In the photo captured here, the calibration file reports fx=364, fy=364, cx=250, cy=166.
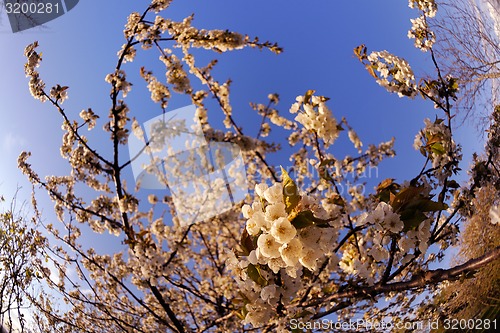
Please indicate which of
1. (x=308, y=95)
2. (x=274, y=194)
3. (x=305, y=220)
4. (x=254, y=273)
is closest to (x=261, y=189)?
(x=274, y=194)

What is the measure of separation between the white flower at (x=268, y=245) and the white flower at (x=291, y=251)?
22 millimetres

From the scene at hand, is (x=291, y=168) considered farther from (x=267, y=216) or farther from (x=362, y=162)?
(x=267, y=216)

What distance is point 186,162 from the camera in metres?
3.44

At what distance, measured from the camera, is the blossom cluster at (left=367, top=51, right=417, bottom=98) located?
74.6 inches

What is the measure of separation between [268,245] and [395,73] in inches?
54.9

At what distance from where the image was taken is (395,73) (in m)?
1.95

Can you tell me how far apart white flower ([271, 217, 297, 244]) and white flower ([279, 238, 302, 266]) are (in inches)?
1.3

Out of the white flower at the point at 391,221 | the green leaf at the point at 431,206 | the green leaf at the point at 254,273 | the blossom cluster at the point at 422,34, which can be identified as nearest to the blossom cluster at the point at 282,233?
the green leaf at the point at 254,273

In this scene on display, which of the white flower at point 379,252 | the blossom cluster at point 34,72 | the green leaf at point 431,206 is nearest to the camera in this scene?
the green leaf at point 431,206

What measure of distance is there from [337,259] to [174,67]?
1972 mm

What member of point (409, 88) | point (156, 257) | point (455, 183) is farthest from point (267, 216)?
point (156, 257)

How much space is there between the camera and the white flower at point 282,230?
37.6 inches

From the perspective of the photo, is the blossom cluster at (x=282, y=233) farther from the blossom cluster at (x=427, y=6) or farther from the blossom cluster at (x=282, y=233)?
the blossom cluster at (x=427, y=6)

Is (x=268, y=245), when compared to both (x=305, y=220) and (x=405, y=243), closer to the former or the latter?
(x=305, y=220)
